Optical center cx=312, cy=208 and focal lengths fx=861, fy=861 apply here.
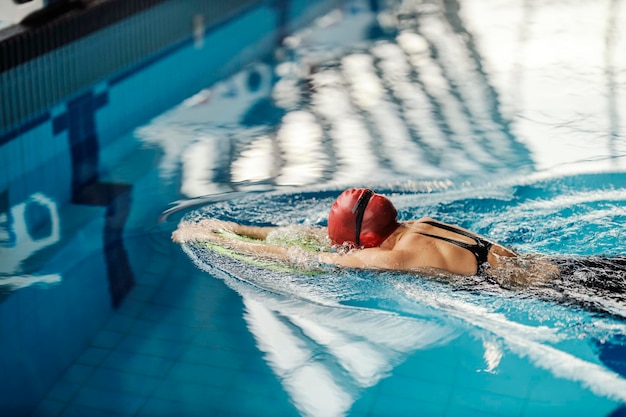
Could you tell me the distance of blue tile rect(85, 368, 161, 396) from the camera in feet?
11.5

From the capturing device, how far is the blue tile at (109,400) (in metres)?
3.40

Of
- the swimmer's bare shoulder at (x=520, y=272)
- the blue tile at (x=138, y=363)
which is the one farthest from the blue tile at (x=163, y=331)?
the swimmer's bare shoulder at (x=520, y=272)

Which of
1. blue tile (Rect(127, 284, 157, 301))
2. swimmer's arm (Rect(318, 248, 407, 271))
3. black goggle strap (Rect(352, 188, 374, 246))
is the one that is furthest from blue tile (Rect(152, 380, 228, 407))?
black goggle strap (Rect(352, 188, 374, 246))

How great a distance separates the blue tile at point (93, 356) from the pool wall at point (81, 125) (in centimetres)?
5

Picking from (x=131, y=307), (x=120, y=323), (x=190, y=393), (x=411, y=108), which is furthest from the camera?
(x=411, y=108)

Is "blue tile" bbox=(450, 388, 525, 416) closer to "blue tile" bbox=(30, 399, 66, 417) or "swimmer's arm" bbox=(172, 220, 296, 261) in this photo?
"swimmer's arm" bbox=(172, 220, 296, 261)

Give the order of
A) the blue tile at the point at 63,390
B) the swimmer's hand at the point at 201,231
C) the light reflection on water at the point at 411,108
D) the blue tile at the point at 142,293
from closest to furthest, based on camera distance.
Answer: the blue tile at the point at 63,390 → the blue tile at the point at 142,293 → the swimmer's hand at the point at 201,231 → the light reflection on water at the point at 411,108

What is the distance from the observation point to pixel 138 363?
370 cm

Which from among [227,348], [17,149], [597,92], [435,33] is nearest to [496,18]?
[435,33]

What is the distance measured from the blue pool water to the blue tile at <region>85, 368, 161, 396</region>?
0.03ft

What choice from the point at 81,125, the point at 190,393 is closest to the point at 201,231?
the point at 190,393

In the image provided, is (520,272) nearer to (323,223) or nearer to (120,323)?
(323,223)

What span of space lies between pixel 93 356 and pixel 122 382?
25 cm

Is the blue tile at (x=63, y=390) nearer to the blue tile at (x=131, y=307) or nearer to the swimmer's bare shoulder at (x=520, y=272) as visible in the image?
the blue tile at (x=131, y=307)
